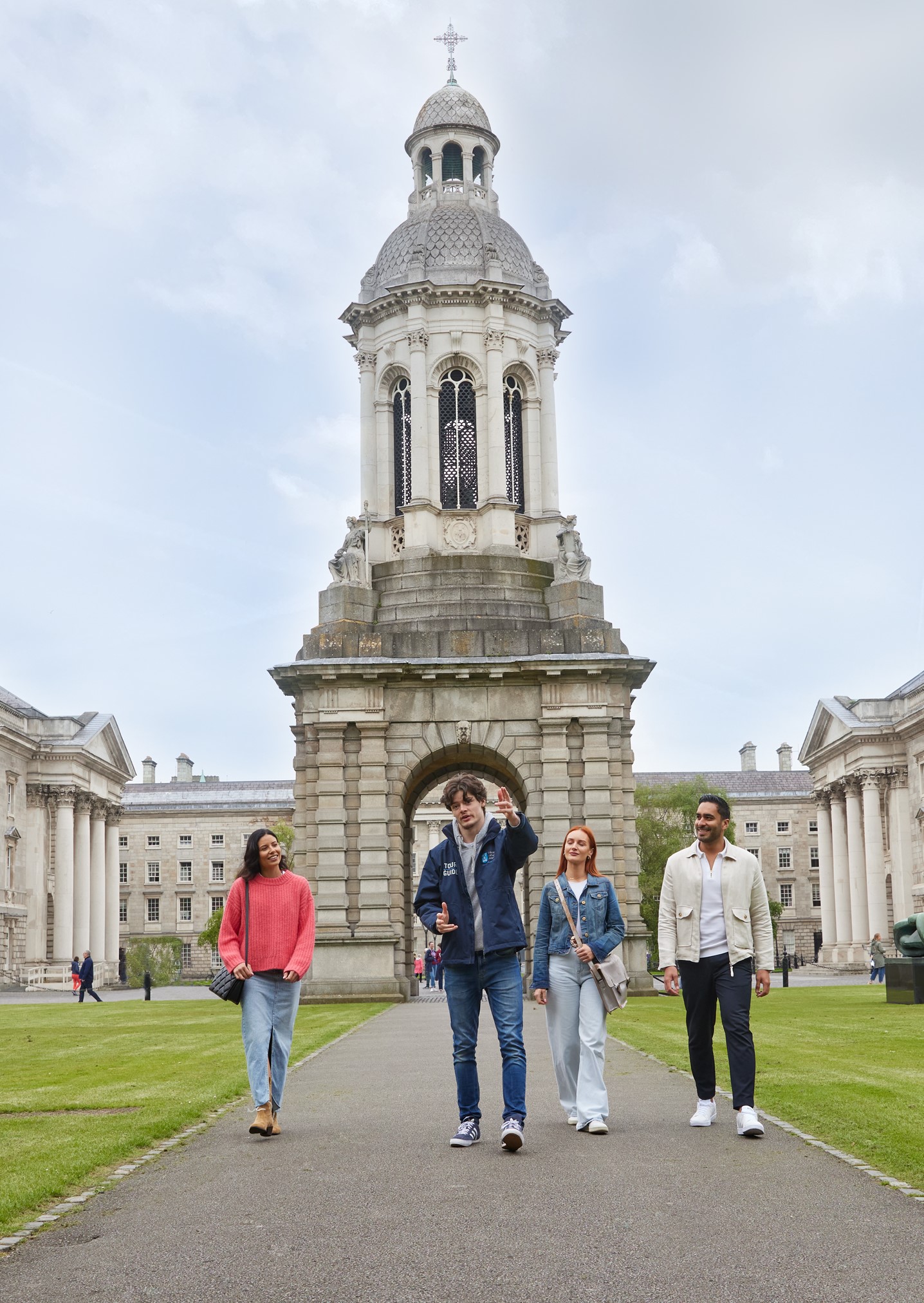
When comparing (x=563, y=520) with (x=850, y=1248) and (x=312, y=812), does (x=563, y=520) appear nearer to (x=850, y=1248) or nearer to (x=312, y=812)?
(x=312, y=812)

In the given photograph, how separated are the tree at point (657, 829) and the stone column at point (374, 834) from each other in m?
38.7

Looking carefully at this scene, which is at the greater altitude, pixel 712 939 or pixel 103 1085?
pixel 712 939

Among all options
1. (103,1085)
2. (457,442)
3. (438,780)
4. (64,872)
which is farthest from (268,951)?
(64,872)

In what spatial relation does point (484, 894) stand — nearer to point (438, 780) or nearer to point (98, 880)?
point (438, 780)

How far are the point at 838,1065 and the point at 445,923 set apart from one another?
754 centimetres

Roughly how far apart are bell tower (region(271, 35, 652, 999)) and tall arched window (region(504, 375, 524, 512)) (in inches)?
2.6

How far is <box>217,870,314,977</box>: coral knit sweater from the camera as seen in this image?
420 inches

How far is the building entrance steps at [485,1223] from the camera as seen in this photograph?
6113mm

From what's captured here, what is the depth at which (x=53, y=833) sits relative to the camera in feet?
252

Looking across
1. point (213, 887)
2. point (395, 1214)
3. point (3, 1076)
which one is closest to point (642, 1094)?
point (395, 1214)

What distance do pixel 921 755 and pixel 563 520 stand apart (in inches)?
1502

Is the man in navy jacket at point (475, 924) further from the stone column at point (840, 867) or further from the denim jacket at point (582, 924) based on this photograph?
the stone column at point (840, 867)

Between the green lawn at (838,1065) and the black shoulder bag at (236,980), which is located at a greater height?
the black shoulder bag at (236,980)

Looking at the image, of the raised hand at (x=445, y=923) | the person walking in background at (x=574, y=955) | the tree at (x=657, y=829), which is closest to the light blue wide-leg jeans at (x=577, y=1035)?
the person walking in background at (x=574, y=955)
